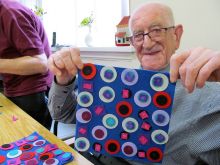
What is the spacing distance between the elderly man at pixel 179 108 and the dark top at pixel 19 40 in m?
0.36

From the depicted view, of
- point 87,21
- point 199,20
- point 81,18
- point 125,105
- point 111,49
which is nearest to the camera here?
point 125,105

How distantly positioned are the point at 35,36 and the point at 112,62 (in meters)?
0.91

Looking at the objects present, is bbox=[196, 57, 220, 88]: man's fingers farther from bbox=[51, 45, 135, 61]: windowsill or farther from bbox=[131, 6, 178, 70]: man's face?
bbox=[51, 45, 135, 61]: windowsill

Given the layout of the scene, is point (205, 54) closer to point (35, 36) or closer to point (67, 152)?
point (67, 152)

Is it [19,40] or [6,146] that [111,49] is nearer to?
[19,40]

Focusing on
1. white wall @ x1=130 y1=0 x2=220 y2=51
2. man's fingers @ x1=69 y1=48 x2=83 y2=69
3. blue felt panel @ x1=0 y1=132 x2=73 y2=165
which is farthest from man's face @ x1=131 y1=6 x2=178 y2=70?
blue felt panel @ x1=0 y1=132 x2=73 y2=165

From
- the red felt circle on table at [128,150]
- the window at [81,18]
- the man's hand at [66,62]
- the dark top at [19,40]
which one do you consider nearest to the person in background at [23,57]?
the dark top at [19,40]

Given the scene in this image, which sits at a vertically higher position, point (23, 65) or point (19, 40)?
point (19, 40)

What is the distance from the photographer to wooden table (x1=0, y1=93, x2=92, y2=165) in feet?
2.23

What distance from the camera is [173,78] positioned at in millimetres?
559

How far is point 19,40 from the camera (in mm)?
1099

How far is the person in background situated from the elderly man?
320mm

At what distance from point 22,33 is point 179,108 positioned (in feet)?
2.55

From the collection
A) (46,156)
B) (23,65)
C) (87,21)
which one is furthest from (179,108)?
(87,21)
